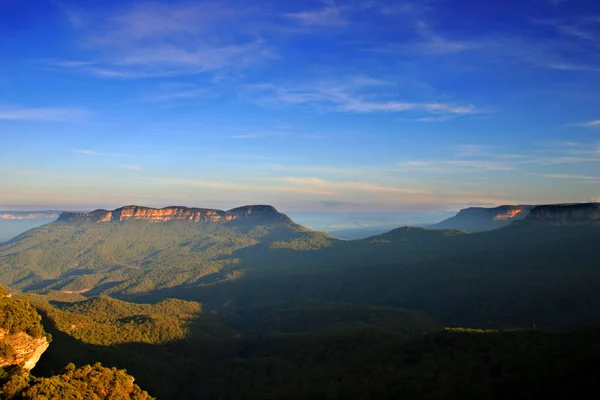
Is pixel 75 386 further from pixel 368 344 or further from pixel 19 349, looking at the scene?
pixel 368 344

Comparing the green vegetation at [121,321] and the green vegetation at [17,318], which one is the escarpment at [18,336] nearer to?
the green vegetation at [17,318]

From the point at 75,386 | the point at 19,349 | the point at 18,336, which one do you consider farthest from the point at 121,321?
→ the point at 75,386

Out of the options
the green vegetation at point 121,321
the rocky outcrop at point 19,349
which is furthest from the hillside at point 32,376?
the green vegetation at point 121,321

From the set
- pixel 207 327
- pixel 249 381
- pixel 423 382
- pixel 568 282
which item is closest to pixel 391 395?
pixel 423 382

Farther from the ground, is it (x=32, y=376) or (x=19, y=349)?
(x=19, y=349)

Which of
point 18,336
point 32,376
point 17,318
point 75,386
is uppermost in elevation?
point 17,318

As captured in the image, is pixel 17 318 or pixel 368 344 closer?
pixel 17 318
